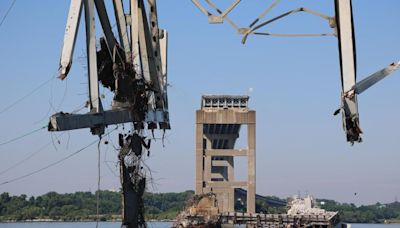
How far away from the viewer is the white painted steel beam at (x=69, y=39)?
1482 cm

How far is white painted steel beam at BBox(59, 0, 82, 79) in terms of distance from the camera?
1482 cm

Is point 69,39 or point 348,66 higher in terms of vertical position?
point 69,39

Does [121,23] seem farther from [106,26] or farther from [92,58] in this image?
[92,58]

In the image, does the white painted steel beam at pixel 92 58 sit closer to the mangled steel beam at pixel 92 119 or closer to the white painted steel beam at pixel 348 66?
the mangled steel beam at pixel 92 119

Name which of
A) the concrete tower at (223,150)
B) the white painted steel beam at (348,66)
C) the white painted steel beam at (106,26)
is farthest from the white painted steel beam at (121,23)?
the concrete tower at (223,150)

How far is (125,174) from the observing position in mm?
16688

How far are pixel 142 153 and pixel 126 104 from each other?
1.38m

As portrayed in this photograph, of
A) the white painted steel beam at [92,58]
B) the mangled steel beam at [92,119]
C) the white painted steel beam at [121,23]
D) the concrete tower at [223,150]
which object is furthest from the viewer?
the concrete tower at [223,150]

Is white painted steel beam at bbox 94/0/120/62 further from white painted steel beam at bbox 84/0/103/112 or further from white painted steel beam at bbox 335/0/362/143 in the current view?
white painted steel beam at bbox 335/0/362/143

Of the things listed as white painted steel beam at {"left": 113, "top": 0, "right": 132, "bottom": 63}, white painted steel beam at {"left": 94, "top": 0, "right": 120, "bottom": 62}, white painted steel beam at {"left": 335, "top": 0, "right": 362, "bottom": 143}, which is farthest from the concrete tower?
white painted steel beam at {"left": 335, "top": 0, "right": 362, "bottom": 143}

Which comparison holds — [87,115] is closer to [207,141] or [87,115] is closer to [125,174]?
[125,174]

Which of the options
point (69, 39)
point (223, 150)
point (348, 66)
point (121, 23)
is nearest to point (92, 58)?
point (69, 39)

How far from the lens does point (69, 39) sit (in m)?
15.0

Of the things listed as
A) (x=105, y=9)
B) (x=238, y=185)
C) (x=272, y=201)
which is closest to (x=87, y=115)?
(x=105, y=9)
